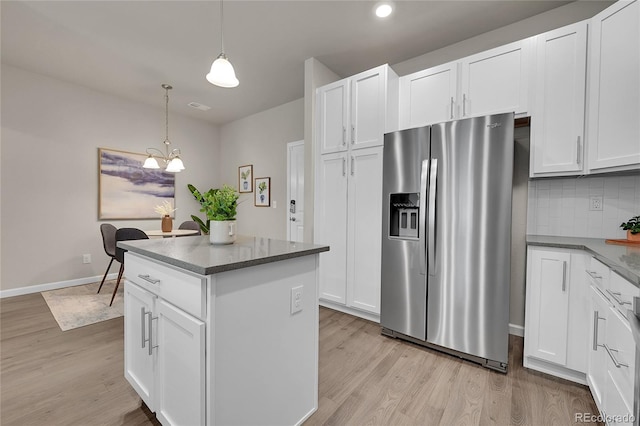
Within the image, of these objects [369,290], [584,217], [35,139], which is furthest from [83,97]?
[584,217]

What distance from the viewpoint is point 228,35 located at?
110 inches

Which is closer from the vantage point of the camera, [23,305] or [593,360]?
[593,360]

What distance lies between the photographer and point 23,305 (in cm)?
319

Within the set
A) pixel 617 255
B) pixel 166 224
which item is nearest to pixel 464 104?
pixel 617 255

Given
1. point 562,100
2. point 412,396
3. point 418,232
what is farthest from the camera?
point 418,232

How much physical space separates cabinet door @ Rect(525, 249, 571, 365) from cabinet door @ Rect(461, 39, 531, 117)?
1.15 meters

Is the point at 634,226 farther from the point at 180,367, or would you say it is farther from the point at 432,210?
the point at 180,367

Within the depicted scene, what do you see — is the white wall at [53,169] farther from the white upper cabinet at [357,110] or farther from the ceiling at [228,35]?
the white upper cabinet at [357,110]

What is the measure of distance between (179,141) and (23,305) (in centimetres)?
322

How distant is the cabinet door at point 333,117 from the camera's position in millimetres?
2941

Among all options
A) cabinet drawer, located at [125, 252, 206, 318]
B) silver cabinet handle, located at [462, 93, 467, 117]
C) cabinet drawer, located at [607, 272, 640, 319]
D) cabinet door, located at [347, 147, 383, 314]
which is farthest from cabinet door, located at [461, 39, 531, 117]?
cabinet drawer, located at [125, 252, 206, 318]

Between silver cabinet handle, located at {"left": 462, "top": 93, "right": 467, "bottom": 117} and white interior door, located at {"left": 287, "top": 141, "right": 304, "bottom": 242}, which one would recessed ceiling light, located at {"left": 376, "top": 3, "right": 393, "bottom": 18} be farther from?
white interior door, located at {"left": 287, "top": 141, "right": 304, "bottom": 242}

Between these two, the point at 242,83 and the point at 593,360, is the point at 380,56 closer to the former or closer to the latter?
the point at 242,83

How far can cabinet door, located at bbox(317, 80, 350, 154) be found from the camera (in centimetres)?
294
